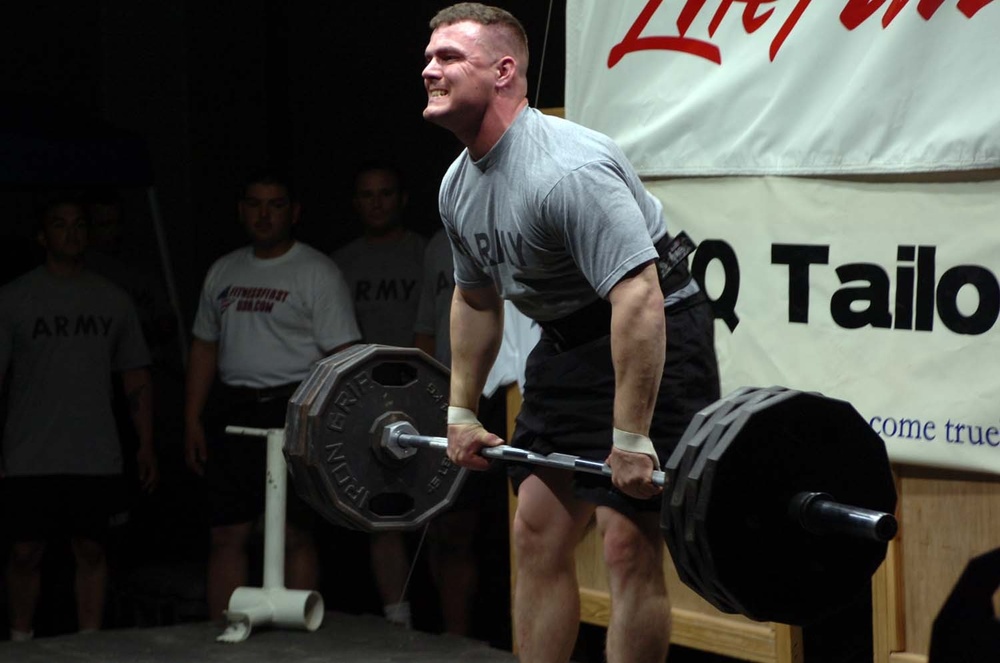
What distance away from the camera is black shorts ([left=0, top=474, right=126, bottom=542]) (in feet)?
15.3

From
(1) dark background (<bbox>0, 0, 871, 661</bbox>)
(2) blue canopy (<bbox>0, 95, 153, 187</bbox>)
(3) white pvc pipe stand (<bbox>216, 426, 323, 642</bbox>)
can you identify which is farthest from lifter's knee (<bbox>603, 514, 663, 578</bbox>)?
(2) blue canopy (<bbox>0, 95, 153, 187</bbox>)

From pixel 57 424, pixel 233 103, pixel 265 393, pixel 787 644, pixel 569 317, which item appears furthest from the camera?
pixel 233 103

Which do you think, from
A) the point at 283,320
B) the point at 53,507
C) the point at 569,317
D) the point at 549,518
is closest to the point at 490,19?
the point at 569,317

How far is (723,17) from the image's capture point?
3.62 m

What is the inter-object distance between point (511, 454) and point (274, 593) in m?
1.51

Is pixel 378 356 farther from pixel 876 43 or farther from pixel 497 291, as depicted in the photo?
pixel 876 43

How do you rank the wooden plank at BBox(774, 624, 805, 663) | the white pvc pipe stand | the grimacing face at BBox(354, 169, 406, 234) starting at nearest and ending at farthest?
the wooden plank at BBox(774, 624, 805, 663), the white pvc pipe stand, the grimacing face at BBox(354, 169, 406, 234)

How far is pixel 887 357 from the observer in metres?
3.31

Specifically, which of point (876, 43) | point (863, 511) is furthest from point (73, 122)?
point (863, 511)

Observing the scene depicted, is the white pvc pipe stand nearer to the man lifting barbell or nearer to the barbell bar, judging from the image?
the man lifting barbell

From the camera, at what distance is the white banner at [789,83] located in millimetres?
3150

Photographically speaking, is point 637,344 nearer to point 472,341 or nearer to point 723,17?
point 472,341

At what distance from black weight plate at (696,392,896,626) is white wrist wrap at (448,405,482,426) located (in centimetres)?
71

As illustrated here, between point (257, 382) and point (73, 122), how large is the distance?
6.42 ft
